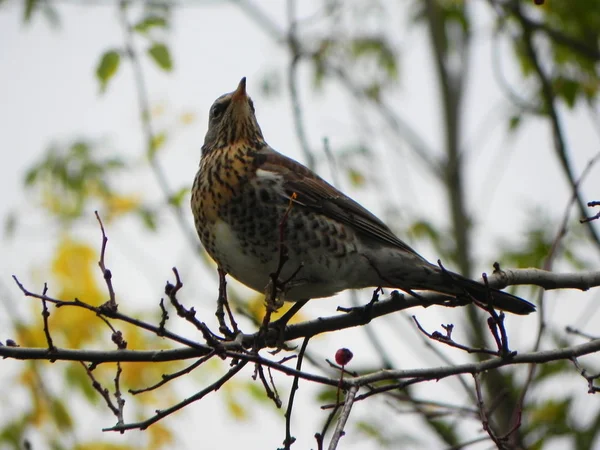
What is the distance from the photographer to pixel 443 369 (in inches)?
139

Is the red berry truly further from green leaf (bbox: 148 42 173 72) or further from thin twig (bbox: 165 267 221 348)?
green leaf (bbox: 148 42 173 72)

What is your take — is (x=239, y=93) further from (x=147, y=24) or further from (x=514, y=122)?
(x=514, y=122)

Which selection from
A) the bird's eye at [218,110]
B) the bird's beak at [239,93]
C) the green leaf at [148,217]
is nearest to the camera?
the bird's beak at [239,93]

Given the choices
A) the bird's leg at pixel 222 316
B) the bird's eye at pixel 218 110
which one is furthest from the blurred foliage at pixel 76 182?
the bird's leg at pixel 222 316

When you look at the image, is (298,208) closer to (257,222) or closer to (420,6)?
(257,222)

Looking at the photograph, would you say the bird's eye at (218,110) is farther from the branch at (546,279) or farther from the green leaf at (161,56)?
the branch at (546,279)

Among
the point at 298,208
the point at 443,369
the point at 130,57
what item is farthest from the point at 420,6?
the point at 443,369

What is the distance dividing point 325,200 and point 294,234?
0.51 metres

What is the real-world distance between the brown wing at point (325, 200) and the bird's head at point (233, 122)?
385 millimetres

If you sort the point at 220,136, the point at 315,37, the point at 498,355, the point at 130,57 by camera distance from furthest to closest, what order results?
1. the point at 315,37
2. the point at 130,57
3. the point at 220,136
4. the point at 498,355

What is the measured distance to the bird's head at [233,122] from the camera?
6000mm

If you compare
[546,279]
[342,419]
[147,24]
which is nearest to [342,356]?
[342,419]

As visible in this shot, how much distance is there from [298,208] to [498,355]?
2.14m

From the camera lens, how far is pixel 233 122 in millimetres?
6070
